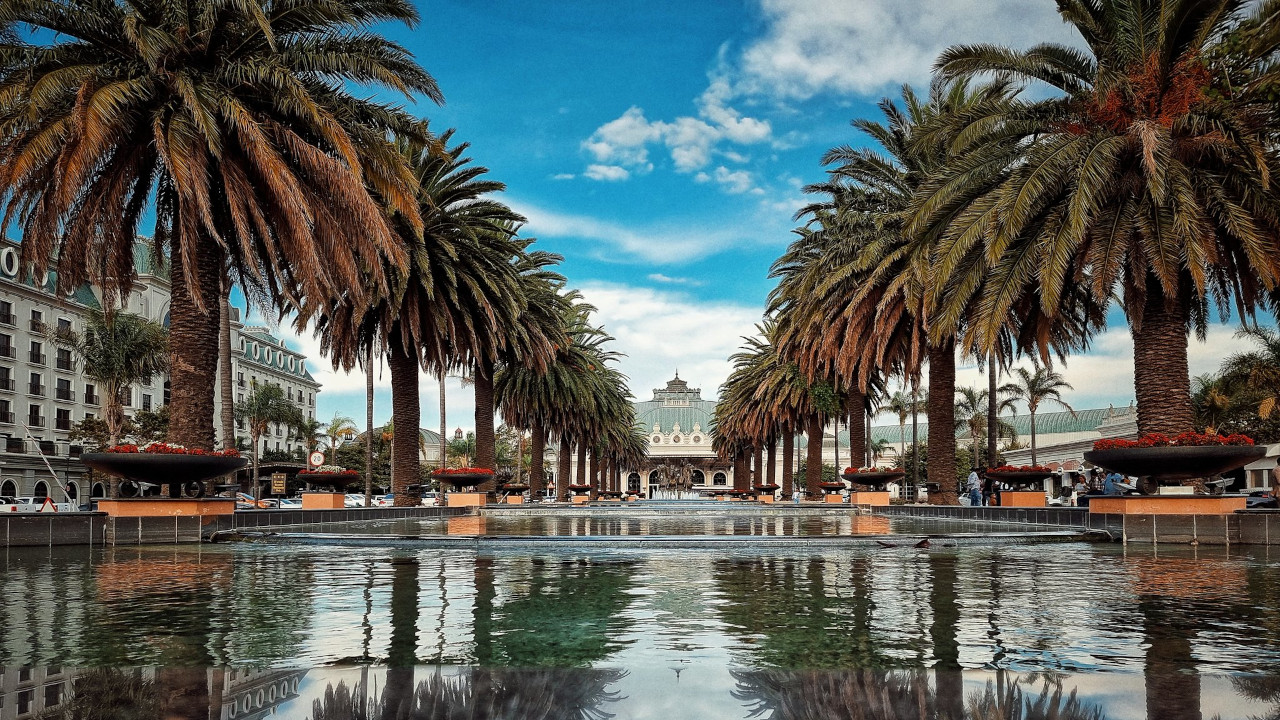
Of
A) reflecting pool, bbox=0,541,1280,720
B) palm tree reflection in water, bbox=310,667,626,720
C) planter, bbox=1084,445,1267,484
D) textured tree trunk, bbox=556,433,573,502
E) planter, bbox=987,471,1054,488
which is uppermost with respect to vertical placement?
planter, bbox=1084,445,1267,484

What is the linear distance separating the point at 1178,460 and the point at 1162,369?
3363 millimetres

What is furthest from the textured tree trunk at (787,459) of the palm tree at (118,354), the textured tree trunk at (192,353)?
the textured tree trunk at (192,353)

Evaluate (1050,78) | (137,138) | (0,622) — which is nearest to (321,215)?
(137,138)

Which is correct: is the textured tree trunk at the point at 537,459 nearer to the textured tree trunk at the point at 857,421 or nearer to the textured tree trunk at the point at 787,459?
the textured tree trunk at the point at 787,459

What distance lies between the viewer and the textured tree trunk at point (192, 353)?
50.3ft

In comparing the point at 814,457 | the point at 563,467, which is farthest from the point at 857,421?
the point at 563,467

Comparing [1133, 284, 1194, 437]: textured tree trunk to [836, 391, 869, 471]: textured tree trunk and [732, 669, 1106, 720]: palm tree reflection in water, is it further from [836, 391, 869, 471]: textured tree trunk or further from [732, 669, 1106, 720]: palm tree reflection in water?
[836, 391, 869, 471]: textured tree trunk

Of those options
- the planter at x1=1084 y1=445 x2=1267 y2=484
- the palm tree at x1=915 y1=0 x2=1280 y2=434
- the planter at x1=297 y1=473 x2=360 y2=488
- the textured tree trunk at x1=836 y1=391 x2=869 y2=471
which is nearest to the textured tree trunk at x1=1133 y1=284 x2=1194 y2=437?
the palm tree at x1=915 y1=0 x2=1280 y2=434

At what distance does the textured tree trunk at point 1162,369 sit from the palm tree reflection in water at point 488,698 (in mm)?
14624

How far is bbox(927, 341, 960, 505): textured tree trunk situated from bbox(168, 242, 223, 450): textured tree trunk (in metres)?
17.8

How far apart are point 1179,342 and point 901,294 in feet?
31.3

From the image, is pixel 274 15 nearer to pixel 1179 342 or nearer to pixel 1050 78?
pixel 1050 78

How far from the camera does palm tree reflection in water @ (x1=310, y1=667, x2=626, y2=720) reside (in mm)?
3354

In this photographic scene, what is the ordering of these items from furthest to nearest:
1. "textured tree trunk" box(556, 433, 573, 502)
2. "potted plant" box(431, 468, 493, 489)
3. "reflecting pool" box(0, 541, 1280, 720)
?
"textured tree trunk" box(556, 433, 573, 502) < "potted plant" box(431, 468, 493, 489) < "reflecting pool" box(0, 541, 1280, 720)
